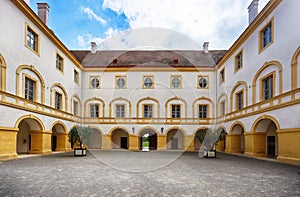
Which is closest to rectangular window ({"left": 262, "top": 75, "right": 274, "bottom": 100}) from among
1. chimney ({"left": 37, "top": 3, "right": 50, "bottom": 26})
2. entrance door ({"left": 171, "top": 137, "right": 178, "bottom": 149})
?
entrance door ({"left": 171, "top": 137, "right": 178, "bottom": 149})

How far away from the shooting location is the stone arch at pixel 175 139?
27.5 m

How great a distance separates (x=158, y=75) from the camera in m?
27.3

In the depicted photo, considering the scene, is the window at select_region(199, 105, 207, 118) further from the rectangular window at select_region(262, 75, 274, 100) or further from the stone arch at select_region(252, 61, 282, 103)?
the rectangular window at select_region(262, 75, 274, 100)

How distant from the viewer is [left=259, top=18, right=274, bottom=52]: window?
48.1ft

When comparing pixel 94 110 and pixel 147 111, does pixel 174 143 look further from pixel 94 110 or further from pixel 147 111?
pixel 94 110

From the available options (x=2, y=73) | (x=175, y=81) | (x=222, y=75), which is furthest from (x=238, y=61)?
(x=2, y=73)

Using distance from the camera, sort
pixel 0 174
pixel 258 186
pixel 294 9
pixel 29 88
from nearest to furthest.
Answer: pixel 258 186
pixel 0 174
pixel 294 9
pixel 29 88

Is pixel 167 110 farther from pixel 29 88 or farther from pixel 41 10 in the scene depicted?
pixel 41 10

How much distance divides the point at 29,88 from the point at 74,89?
8332 mm

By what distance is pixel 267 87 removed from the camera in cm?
1566

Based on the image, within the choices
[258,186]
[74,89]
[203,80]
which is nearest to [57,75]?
[74,89]

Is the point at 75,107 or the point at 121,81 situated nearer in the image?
the point at 75,107

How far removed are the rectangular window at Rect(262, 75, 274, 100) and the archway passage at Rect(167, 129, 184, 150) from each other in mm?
13467

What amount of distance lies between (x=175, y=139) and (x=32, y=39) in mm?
19281
